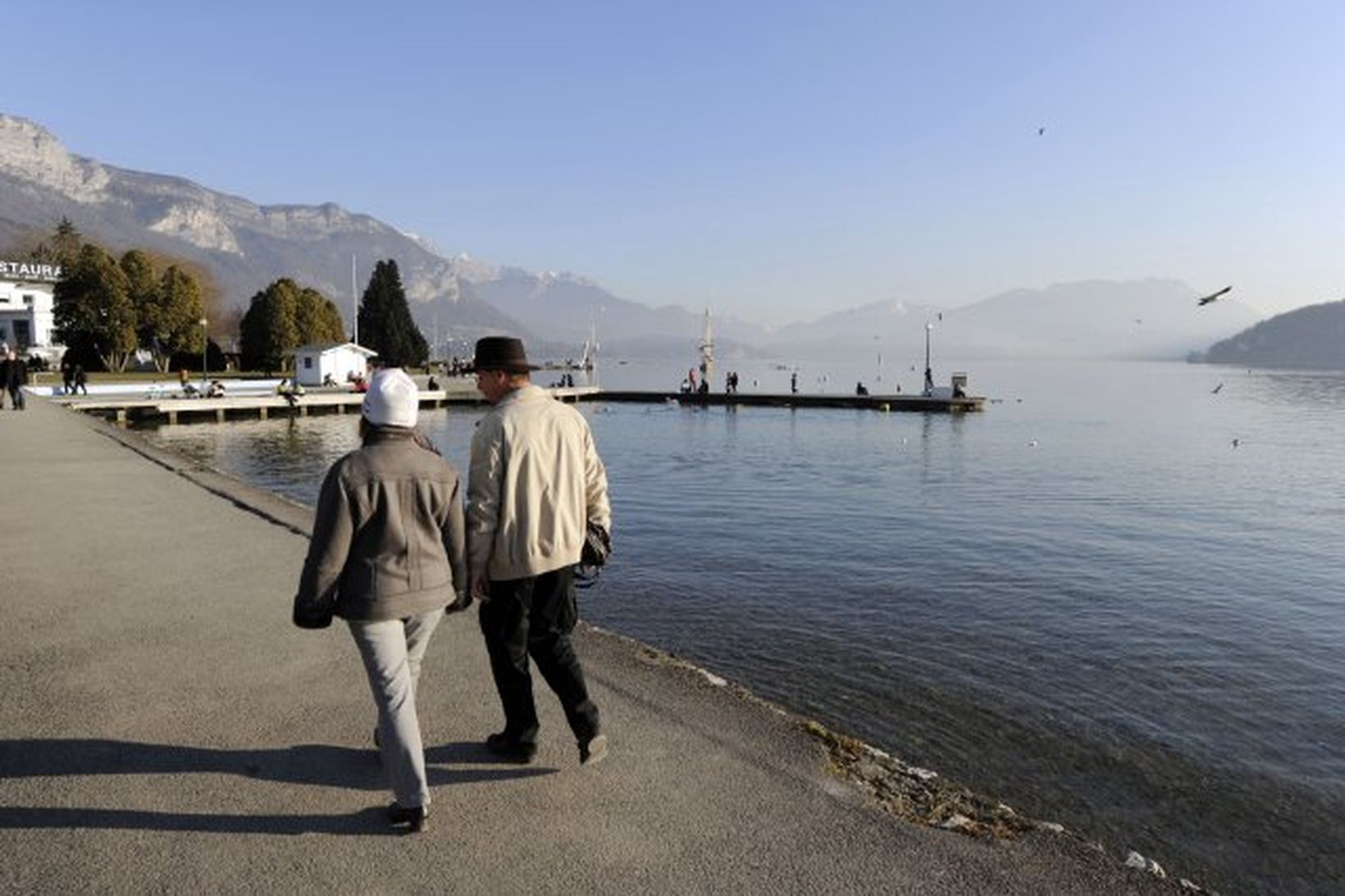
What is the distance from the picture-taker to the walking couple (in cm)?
412

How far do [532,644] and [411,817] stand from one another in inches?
40.5

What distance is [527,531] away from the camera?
15.2 ft

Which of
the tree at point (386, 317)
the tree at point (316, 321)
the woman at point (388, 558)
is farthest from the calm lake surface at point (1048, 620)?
the tree at point (386, 317)

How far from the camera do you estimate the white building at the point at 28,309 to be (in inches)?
2997

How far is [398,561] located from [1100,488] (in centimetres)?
2805

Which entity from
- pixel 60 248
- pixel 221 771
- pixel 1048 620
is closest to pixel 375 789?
pixel 221 771

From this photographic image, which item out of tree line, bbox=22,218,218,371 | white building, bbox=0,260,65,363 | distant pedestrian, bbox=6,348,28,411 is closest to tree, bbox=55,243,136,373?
tree line, bbox=22,218,218,371

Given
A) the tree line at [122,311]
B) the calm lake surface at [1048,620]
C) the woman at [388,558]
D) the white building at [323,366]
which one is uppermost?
the tree line at [122,311]

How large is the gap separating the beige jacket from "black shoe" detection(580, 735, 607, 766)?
1.02 m

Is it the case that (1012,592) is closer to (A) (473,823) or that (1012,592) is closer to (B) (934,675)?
(B) (934,675)

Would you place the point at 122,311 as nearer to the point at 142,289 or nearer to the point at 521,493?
the point at 142,289

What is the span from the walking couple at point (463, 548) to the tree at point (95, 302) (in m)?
71.2

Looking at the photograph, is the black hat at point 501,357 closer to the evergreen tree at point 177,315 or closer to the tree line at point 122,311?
the tree line at point 122,311

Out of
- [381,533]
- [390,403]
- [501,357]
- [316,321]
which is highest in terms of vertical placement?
[316,321]
